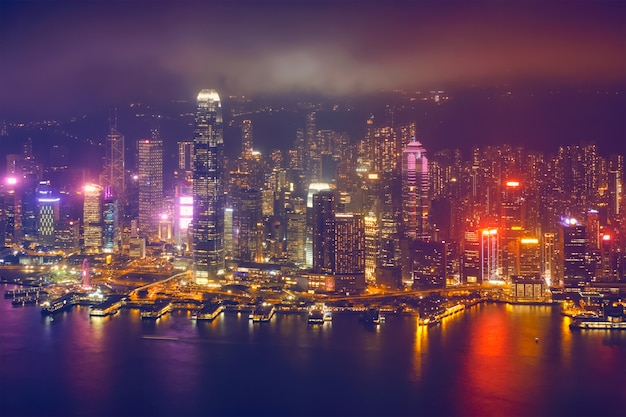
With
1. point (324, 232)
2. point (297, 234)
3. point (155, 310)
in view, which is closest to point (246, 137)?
point (297, 234)

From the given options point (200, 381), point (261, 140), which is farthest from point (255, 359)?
point (261, 140)

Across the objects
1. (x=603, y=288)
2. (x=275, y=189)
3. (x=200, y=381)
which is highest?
(x=275, y=189)

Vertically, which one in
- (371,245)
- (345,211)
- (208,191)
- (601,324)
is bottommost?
(601,324)

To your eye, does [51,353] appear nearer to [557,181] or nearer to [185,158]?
[185,158]

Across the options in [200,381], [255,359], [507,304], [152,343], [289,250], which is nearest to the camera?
[200,381]

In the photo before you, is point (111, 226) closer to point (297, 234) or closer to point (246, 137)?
point (246, 137)

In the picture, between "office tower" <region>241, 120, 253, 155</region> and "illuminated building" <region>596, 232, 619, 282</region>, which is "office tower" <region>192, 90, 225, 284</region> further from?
"illuminated building" <region>596, 232, 619, 282</region>

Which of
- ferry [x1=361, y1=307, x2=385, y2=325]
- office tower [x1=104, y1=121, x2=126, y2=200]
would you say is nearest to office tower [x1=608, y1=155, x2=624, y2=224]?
ferry [x1=361, y1=307, x2=385, y2=325]
